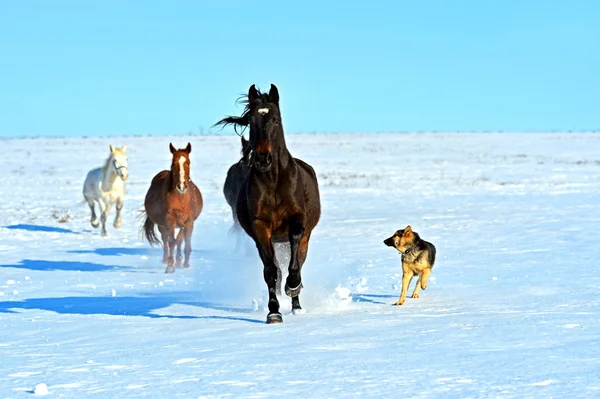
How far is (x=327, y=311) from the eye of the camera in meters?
8.01

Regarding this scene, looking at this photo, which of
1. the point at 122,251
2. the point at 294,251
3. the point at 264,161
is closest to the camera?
the point at 264,161

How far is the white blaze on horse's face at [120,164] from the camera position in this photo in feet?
63.3

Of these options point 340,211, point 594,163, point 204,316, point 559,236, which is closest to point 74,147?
point 594,163

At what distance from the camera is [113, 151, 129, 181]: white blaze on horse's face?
1930 centimetres

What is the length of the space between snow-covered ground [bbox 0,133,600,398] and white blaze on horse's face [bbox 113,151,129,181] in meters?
1.46

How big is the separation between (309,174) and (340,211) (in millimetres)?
13817

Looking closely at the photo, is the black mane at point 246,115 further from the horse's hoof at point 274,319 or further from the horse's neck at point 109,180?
the horse's neck at point 109,180

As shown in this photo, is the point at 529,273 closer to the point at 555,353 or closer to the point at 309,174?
the point at 309,174

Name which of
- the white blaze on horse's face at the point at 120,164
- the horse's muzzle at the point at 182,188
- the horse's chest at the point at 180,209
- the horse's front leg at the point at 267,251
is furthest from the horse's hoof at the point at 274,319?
the white blaze on horse's face at the point at 120,164

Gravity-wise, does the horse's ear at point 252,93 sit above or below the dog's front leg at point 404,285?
A: above

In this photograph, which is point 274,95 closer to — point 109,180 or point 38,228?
point 109,180

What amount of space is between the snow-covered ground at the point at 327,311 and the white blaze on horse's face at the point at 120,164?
4.80ft

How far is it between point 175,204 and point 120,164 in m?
6.36

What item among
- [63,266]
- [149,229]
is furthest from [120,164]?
[63,266]
